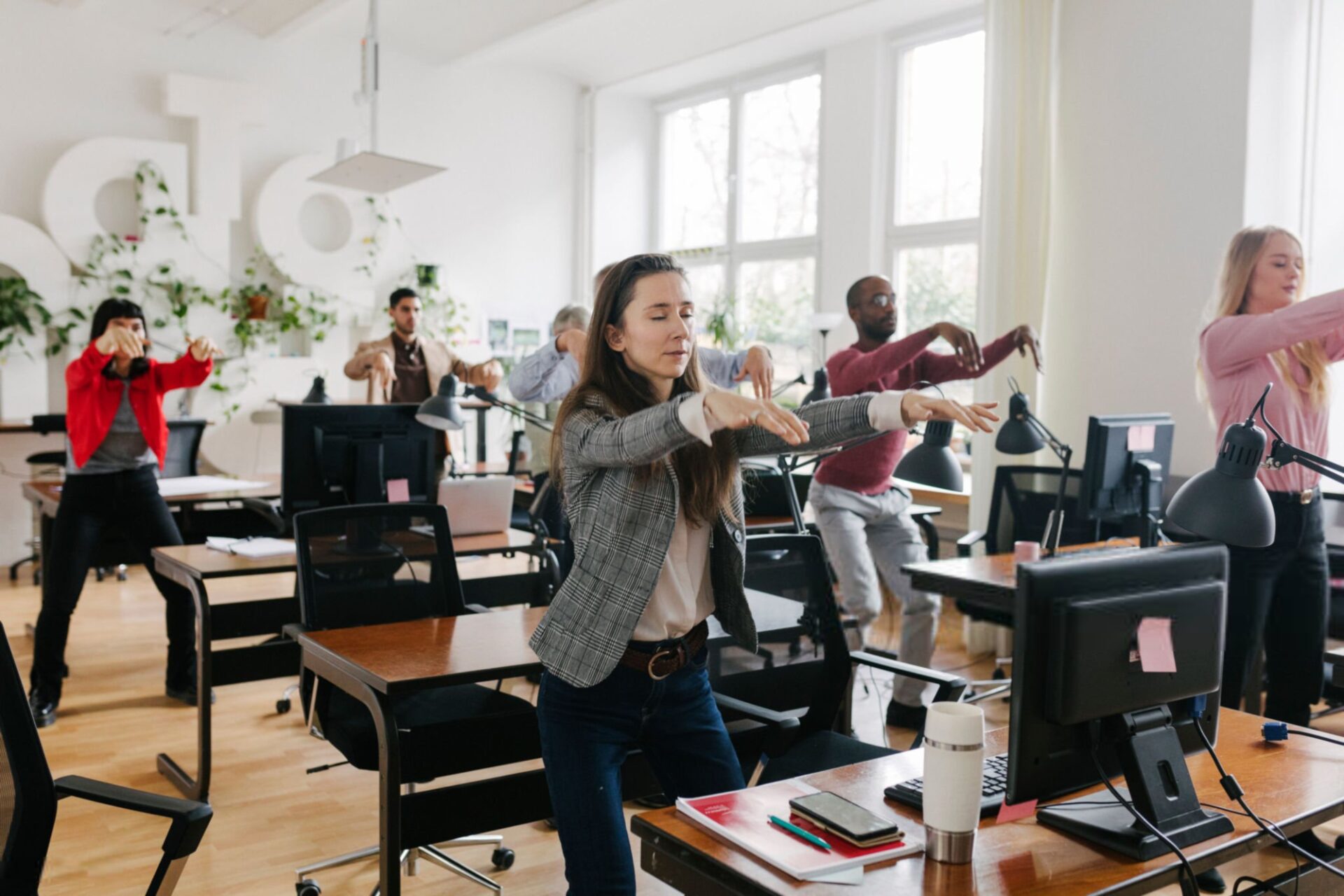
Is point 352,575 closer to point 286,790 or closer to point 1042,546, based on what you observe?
point 286,790

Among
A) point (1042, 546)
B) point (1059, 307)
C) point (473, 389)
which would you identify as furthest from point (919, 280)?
point (473, 389)

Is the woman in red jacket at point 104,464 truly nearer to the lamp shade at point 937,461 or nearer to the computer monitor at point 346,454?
the computer monitor at point 346,454

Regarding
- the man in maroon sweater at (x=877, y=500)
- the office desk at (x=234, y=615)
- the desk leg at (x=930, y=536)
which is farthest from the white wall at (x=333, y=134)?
the man in maroon sweater at (x=877, y=500)

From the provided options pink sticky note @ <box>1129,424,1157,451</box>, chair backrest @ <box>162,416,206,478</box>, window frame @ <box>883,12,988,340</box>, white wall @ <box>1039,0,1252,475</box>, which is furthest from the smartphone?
window frame @ <box>883,12,988,340</box>

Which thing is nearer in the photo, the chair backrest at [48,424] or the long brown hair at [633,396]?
the long brown hair at [633,396]

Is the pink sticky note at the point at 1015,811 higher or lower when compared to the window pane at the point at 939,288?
lower

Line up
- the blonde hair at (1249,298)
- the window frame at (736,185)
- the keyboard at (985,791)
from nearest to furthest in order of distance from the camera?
the keyboard at (985,791) < the blonde hair at (1249,298) < the window frame at (736,185)

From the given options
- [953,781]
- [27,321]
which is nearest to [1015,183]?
[953,781]

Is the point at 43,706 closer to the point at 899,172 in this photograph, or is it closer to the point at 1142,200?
the point at 1142,200

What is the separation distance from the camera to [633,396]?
196 cm

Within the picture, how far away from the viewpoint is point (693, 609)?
1918 mm

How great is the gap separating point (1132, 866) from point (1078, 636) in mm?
316

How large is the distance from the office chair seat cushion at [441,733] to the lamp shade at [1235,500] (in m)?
1.51

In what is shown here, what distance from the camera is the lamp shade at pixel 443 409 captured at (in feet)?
12.2
